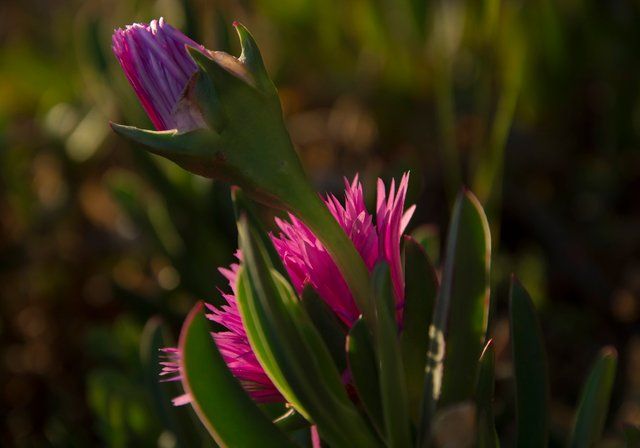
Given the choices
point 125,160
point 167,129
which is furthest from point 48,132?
point 167,129

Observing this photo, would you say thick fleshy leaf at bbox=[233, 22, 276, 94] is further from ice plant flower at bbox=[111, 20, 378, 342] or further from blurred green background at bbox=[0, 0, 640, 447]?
blurred green background at bbox=[0, 0, 640, 447]

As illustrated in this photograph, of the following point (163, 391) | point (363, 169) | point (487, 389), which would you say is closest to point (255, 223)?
point (487, 389)

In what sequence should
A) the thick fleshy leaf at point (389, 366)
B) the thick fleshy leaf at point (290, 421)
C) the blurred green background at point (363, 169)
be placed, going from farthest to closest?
the blurred green background at point (363, 169) → the thick fleshy leaf at point (290, 421) → the thick fleshy leaf at point (389, 366)

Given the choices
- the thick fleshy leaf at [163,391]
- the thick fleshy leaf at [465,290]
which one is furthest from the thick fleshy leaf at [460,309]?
the thick fleshy leaf at [163,391]

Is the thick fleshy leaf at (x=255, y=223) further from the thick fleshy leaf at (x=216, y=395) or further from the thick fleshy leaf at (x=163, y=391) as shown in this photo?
the thick fleshy leaf at (x=163, y=391)

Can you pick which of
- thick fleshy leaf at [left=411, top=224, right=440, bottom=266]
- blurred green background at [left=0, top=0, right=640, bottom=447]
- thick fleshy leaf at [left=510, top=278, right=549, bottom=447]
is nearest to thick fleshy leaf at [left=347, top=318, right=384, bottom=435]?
thick fleshy leaf at [left=510, top=278, right=549, bottom=447]

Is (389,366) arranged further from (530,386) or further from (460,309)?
(530,386)
